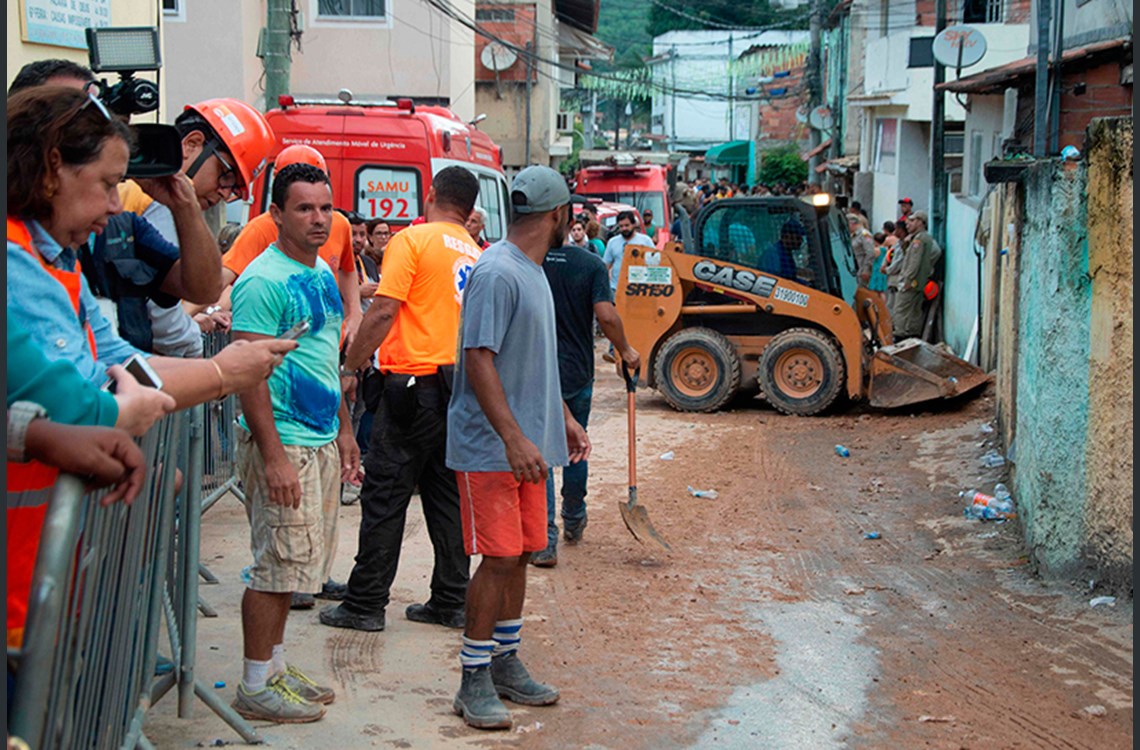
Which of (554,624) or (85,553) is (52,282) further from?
(554,624)

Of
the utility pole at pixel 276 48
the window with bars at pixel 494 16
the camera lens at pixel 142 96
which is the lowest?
the camera lens at pixel 142 96

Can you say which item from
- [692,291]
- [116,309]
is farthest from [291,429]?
[692,291]

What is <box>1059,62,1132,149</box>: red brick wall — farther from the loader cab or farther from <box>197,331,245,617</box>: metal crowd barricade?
<box>197,331,245,617</box>: metal crowd barricade

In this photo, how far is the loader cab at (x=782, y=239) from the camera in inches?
509

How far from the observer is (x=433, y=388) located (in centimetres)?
585

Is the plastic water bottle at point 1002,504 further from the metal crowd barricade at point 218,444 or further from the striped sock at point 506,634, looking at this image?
the metal crowd barricade at point 218,444

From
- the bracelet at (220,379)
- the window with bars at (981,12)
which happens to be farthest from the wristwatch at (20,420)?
the window with bars at (981,12)

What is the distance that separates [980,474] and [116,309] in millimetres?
7408

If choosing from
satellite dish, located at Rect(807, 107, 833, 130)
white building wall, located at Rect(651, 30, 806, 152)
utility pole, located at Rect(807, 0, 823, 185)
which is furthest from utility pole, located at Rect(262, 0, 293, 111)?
white building wall, located at Rect(651, 30, 806, 152)

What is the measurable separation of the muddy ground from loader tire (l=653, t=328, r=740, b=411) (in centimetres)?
373

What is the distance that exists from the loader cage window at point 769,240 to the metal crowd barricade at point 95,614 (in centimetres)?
996

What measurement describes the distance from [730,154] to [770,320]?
3922 centimetres

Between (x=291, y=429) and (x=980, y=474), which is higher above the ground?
(x=291, y=429)

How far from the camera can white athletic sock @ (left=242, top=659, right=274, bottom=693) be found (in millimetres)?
4551
